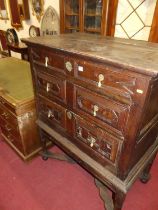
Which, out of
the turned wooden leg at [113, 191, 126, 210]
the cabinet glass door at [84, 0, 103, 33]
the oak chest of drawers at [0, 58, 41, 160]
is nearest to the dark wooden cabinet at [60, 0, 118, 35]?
the cabinet glass door at [84, 0, 103, 33]

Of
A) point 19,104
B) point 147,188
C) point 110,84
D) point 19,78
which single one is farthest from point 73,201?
point 19,78

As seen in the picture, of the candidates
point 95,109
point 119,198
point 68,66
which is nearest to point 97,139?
point 95,109

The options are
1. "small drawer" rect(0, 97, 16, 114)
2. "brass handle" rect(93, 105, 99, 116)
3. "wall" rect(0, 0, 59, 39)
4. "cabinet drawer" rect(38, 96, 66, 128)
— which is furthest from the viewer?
"wall" rect(0, 0, 59, 39)

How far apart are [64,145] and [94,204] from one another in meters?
0.66

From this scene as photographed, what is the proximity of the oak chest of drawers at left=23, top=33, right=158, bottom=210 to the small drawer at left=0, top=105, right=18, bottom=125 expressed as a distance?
433mm

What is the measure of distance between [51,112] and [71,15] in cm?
155

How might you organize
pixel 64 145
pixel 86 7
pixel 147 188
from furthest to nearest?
pixel 86 7, pixel 147 188, pixel 64 145

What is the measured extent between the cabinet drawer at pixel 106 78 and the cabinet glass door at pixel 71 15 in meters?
1.50

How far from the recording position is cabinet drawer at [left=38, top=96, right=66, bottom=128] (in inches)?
53.0

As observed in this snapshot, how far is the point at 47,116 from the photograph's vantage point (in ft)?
5.02

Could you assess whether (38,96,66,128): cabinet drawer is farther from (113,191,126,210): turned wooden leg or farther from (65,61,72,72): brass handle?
(113,191,126,210): turned wooden leg

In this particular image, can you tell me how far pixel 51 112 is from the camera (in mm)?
1449

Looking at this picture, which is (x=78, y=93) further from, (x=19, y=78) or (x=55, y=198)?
(x=19, y=78)

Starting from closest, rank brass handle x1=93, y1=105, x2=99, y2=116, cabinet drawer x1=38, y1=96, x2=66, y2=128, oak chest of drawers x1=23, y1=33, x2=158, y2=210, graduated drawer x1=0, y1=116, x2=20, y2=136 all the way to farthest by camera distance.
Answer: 1. oak chest of drawers x1=23, y1=33, x2=158, y2=210
2. brass handle x1=93, y1=105, x2=99, y2=116
3. cabinet drawer x1=38, y1=96, x2=66, y2=128
4. graduated drawer x1=0, y1=116, x2=20, y2=136
